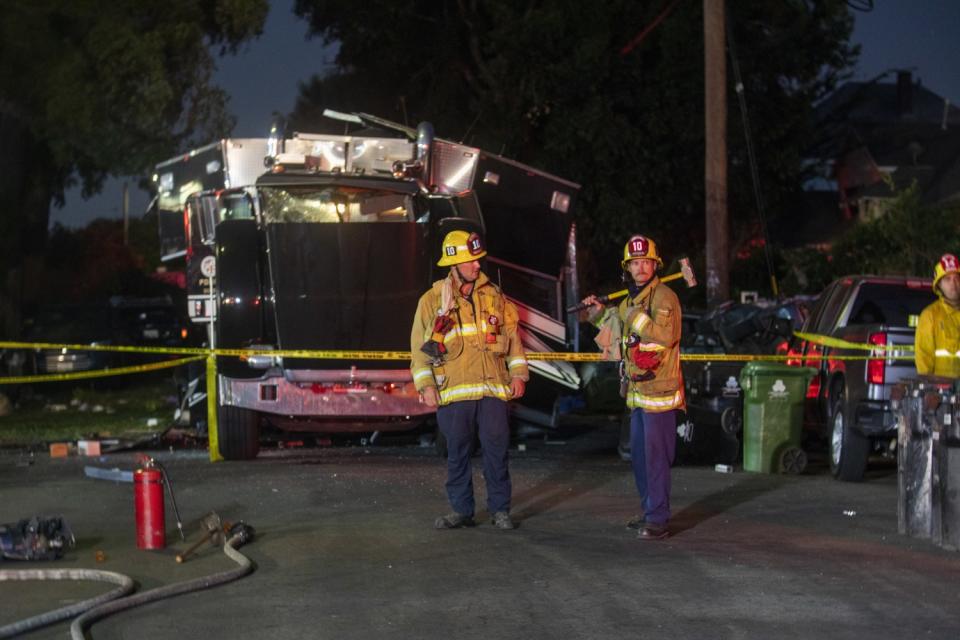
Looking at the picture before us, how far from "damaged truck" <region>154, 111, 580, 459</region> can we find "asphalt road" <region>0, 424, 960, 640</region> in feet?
3.28

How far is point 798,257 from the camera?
97.9ft

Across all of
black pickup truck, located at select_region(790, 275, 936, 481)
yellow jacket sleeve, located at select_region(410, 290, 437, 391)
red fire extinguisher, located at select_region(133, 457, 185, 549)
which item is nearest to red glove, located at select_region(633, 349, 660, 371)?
yellow jacket sleeve, located at select_region(410, 290, 437, 391)

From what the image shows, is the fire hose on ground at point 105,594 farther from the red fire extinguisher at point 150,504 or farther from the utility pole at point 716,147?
the utility pole at point 716,147

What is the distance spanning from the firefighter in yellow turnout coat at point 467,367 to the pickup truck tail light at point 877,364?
4.14 metres

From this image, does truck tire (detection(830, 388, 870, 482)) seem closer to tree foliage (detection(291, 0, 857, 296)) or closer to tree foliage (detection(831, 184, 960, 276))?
tree foliage (detection(831, 184, 960, 276))

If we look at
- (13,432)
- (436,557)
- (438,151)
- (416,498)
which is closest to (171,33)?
(13,432)

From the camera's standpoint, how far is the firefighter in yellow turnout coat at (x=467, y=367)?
969 cm

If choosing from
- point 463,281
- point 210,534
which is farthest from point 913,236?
point 210,534

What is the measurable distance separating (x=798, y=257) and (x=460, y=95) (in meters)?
8.91

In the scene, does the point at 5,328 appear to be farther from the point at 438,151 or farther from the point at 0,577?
the point at 0,577

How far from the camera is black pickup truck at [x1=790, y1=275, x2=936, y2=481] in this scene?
12734mm

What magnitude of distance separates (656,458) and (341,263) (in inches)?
199

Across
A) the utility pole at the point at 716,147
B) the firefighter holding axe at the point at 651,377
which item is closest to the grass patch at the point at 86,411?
the utility pole at the point at 716,147

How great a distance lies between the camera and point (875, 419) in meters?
12.6
